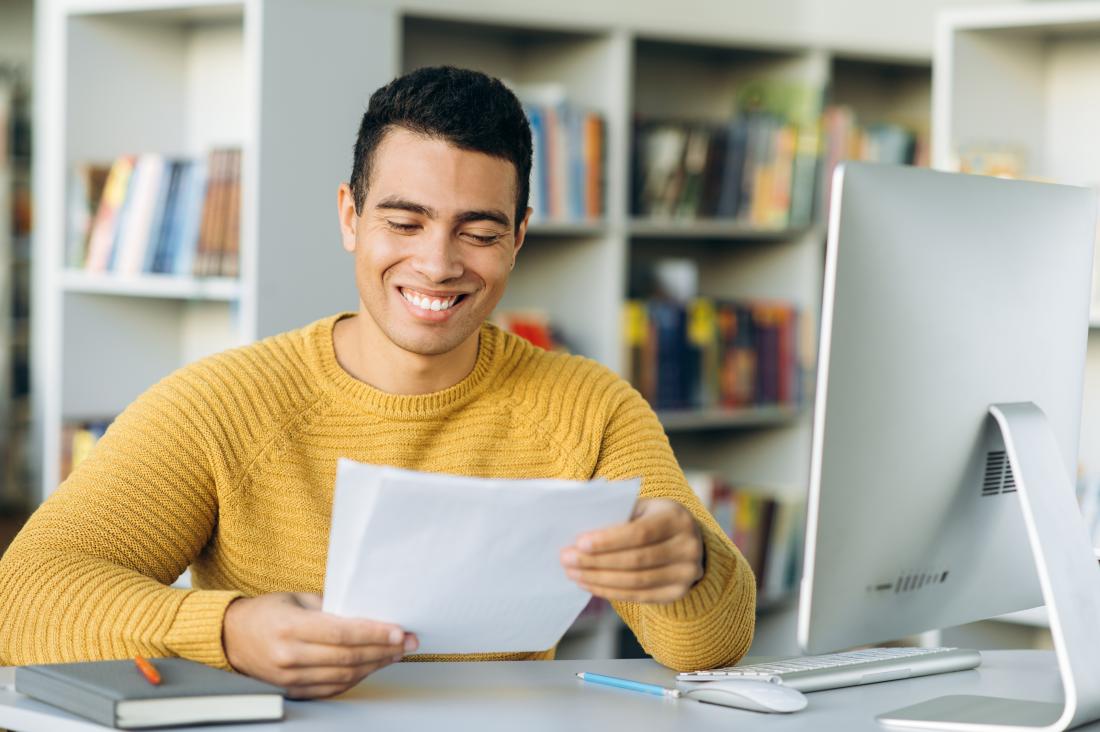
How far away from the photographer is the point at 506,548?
1.28 meters

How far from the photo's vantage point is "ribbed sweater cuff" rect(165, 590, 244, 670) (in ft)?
4.64

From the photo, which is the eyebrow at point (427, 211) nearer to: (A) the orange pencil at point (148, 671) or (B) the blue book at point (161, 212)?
(A) the orange pencil at point (148, 671)

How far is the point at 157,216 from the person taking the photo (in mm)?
3352

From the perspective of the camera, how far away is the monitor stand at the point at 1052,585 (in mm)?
1370

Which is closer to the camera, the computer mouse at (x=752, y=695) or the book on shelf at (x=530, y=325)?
the computer mouse at (x=752, y=695)

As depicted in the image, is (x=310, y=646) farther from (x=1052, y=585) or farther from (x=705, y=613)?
(x=1052, y=585)

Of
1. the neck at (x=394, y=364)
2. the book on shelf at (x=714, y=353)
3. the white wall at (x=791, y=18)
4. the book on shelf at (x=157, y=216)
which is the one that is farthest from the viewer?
the white wall at (x=791, y=18)

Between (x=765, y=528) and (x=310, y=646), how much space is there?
2.87 meters

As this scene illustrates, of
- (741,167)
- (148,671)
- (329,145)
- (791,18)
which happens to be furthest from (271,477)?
(791,18)

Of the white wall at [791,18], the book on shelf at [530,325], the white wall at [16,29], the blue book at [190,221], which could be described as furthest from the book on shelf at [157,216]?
the white wall at [16,29]

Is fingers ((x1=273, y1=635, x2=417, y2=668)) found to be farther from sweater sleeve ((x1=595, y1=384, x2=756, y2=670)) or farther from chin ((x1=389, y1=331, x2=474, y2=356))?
chin ((x1=389, y1=331, x2=474, y2=356))

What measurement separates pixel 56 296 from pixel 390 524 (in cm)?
249

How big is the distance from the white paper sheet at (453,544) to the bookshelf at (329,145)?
1.74 metres

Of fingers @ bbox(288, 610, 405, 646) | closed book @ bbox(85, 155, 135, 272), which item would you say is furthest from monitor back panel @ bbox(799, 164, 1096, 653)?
closed book @ bbox(85, 155, 135, 272)
